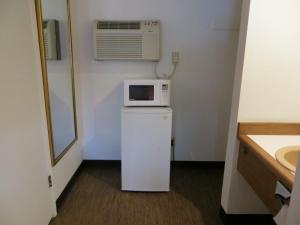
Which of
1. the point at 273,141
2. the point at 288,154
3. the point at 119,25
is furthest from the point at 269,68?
the point at 119,25

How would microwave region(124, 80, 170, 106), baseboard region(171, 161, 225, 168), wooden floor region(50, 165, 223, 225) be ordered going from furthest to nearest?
baseboard region(171, 161, 225, 168)
microwave region(124, 80, 170, 106)
wooden floor region(50, 165, 223, 225)

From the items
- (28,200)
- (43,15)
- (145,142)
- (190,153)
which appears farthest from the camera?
(190,153)

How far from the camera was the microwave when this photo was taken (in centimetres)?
229

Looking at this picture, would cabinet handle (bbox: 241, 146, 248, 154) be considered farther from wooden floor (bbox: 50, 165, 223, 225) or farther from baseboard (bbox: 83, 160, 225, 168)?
baseboard (bbox: 83, 160, 225, 168)

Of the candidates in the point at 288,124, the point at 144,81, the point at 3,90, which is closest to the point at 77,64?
the point at 144,81

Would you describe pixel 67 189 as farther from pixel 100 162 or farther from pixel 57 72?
pixel 57 72

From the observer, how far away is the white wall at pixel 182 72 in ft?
7.95

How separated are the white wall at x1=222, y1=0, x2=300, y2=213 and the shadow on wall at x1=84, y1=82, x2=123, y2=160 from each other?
1385 millimetres

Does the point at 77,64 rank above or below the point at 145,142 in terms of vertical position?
above

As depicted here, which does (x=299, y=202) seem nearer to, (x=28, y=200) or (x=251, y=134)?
(x=251, y=134)

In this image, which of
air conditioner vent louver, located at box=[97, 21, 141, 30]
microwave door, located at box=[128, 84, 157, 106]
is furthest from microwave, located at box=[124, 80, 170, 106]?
air conditioner vent louver, located at box=[97, 21, 141, 30]

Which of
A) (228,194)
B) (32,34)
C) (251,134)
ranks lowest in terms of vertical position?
(228,194)

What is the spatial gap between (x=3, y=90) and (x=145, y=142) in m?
1.30

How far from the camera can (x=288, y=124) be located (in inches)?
63.6
